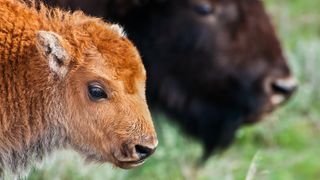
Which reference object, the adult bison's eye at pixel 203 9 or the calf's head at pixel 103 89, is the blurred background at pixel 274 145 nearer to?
the adult bison's eye at pixel 203 9

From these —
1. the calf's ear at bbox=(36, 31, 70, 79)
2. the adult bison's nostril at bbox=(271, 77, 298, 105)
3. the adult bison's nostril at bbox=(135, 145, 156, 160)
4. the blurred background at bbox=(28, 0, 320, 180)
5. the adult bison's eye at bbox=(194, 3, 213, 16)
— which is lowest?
the blurred background at bbox=(28, 0, 320, 180)

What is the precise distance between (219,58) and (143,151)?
273cm

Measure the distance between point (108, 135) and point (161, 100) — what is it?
2.68m

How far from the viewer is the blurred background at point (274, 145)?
835cm

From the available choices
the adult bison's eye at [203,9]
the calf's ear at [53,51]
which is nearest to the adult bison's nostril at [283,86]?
the adult bison's eye at [203,9]

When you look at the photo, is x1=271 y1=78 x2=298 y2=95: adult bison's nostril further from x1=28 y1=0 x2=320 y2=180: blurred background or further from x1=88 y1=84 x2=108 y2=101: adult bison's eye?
x1=88 y1=84 x2=108 y2=101: adult bison's eye

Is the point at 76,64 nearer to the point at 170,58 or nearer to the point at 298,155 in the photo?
the point at 170,58

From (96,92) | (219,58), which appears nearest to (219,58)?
(219,58)

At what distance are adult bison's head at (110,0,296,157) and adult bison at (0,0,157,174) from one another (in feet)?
7.93

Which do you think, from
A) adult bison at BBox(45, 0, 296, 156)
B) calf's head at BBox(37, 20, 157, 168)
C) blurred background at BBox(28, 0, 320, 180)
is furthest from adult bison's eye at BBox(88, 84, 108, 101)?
adult bison at BBox(45, 0, 296, 156)

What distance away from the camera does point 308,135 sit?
10.6 m

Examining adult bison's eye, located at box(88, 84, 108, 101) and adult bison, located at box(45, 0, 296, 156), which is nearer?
adult bison's eye, located at box(88, 84, 108, 101)

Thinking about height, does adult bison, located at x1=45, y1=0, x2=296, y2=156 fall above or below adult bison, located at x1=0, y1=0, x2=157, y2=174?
below

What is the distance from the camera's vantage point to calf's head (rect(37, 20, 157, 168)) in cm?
571
